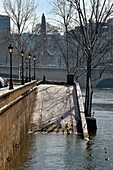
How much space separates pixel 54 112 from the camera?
27.7 metres

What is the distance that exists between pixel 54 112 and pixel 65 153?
824 cm

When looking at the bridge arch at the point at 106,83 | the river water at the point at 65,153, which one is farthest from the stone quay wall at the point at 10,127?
the bridge arch at the point at 106,83

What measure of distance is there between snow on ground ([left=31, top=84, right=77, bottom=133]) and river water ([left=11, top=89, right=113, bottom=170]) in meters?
1.38

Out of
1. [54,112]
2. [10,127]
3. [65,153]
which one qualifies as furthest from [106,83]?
[10,127]

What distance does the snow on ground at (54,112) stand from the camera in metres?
25.2

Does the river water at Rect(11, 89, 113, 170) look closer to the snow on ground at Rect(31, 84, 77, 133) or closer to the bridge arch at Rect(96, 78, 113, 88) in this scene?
the snow on ground at Rect(31, 84, 77, 133)

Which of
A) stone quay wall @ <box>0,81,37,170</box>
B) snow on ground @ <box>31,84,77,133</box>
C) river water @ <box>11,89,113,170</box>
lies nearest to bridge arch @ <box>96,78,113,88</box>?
snow on ground @ <box>31,84,77,133</box>

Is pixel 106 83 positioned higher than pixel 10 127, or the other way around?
pixel 10 127

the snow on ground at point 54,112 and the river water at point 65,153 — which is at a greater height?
the snow on ground at point 54,112

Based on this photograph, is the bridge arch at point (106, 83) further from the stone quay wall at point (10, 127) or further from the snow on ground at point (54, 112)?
the stone quay wall at point (10, 127)

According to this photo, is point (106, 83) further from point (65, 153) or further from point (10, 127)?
point (10, 127)

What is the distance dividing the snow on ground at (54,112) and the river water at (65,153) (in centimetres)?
138

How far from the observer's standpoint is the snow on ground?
25.2 meters

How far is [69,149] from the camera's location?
67.4 feet
